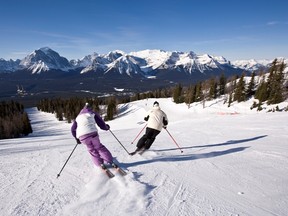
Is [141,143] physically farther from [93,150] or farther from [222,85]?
[222,85]

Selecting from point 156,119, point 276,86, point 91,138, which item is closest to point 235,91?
point 276,86

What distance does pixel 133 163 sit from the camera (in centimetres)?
731

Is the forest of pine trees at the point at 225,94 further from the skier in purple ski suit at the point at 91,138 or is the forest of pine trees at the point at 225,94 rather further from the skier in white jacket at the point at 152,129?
the skier in purple ski suit at the point at 91,138

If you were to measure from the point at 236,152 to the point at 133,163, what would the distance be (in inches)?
183

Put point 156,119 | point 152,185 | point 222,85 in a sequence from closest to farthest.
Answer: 1. point 152,185
2. point 156,119
3. point 222,85

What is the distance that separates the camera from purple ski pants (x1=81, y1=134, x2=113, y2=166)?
654 centimetres

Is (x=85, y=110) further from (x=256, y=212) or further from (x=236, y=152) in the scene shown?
(x=236, y=152)

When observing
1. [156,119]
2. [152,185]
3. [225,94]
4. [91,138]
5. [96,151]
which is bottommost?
[225,94]

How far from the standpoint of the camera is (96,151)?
6684 millimetres

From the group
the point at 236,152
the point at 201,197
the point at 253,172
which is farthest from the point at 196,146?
the point at 201,197

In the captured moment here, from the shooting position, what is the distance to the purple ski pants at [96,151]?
21.5ft

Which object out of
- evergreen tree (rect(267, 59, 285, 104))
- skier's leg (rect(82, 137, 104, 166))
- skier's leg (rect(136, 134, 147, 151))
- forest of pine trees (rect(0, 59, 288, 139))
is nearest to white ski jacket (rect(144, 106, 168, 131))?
skier's leg (rect(136, 134, 147, 151))

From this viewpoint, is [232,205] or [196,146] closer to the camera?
[232,205]

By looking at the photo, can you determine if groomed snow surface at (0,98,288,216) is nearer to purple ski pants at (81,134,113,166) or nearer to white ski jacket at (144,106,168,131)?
purple ski pants at (81,134,113,166)
